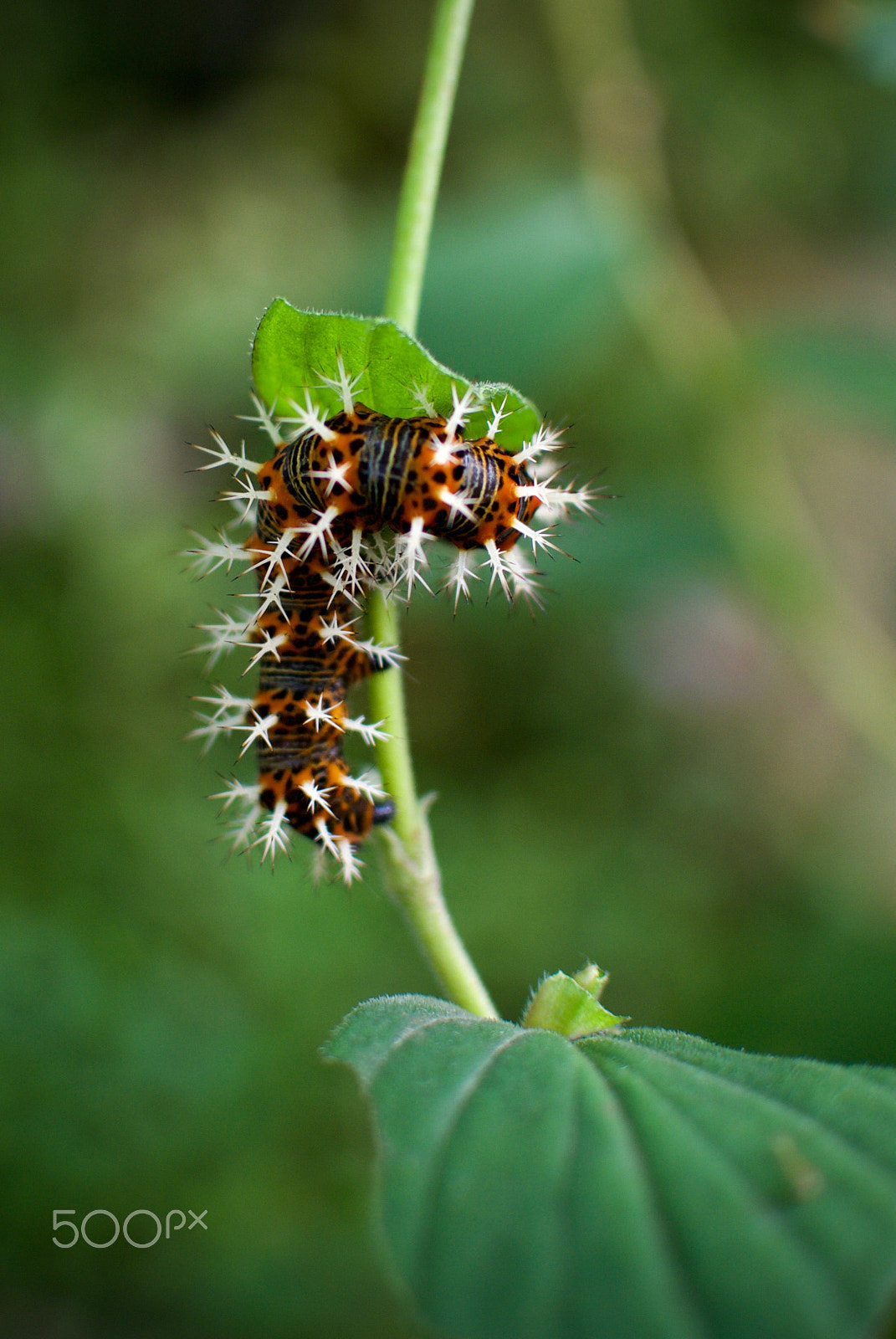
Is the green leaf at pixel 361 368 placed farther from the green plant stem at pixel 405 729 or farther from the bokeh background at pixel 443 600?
the bokeh background at pixel 443 600

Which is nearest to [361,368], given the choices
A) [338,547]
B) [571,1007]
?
[338,547]

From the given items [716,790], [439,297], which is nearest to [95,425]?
[439,297]

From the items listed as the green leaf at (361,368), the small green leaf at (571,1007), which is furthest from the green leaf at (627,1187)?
the green leaf at (361,368)

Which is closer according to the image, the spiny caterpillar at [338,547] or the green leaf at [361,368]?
the green leaf at [361,368]

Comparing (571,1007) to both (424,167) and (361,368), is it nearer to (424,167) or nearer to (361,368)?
(361,368)

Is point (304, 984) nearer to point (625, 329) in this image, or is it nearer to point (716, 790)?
point (716, 790)

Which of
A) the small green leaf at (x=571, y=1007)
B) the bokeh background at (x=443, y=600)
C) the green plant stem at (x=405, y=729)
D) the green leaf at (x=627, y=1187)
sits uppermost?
the bokeh background at (x=443, y=600)

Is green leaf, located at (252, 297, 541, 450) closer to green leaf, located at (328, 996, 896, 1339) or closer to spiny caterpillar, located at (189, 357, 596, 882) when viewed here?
spiny caterpillar, located at (189, 357, 596, 882)
